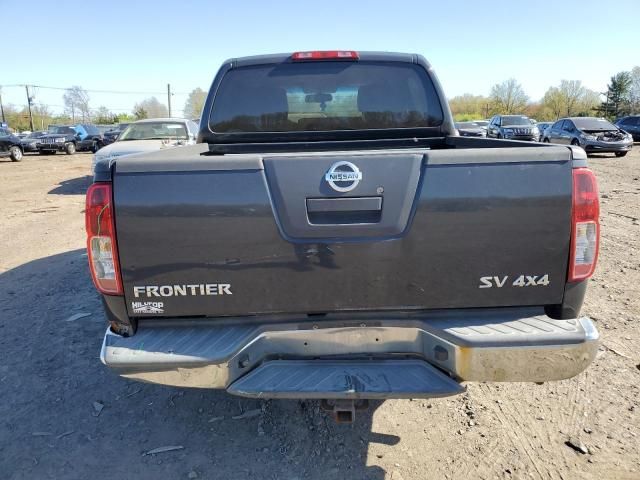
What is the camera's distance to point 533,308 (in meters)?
2.24

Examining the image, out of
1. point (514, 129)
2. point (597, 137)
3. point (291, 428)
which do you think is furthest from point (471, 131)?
point (291, 428)

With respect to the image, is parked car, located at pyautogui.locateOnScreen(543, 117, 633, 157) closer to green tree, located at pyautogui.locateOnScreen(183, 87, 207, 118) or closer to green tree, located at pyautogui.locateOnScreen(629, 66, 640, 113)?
green tree, located at pyautogui.locateOnScreen(629, 66, 640, 113)

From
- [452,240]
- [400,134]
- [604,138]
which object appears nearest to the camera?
[452,240]

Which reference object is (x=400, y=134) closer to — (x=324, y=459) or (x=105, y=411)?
(x=324, y=459)

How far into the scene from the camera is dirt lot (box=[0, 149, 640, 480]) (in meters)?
2.55

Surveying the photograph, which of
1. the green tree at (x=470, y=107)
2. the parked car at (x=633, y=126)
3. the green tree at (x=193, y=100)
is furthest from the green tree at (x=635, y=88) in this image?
the green tree at (x=193, y=100)

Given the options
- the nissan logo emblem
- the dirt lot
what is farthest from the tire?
the nissan logo emblem

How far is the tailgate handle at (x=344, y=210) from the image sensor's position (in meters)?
2.07

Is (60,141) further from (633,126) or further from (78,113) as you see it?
(78,113)

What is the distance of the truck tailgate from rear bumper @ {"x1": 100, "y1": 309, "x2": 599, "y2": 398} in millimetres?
183

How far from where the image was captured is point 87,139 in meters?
29.2

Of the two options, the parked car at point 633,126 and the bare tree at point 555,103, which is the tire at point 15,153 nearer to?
the parked car at point 633,126

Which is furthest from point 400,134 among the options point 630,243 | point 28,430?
point 630,243

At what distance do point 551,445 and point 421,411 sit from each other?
78 cm
